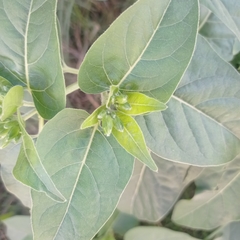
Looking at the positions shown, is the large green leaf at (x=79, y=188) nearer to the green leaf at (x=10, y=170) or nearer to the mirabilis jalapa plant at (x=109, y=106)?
the mirabilis jalapa plant at (x=109, y=106)

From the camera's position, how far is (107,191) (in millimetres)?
643

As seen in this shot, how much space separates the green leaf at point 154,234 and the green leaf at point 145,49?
49 centimetres

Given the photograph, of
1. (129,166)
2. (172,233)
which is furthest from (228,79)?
(172,233)

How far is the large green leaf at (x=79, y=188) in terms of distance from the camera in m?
0.64

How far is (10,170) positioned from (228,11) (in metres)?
0.58

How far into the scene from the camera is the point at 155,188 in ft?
3.45

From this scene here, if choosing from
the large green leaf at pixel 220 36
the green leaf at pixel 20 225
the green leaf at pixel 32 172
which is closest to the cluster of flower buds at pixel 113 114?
the green leaf at pixel 32 172

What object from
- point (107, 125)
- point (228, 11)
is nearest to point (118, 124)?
point (107, 125)

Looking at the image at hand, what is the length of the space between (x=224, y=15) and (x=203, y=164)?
0.25 metres

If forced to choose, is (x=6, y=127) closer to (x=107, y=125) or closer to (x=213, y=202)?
(x=107, y=125)

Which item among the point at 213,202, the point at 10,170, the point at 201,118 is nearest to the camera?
the point at 201,118

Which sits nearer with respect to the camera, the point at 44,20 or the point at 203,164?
the point at 44,20

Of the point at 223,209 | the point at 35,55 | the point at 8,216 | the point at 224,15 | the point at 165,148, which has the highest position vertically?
the point at 35,55

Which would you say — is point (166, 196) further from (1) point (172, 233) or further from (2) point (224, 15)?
(2) point (224, 15)
